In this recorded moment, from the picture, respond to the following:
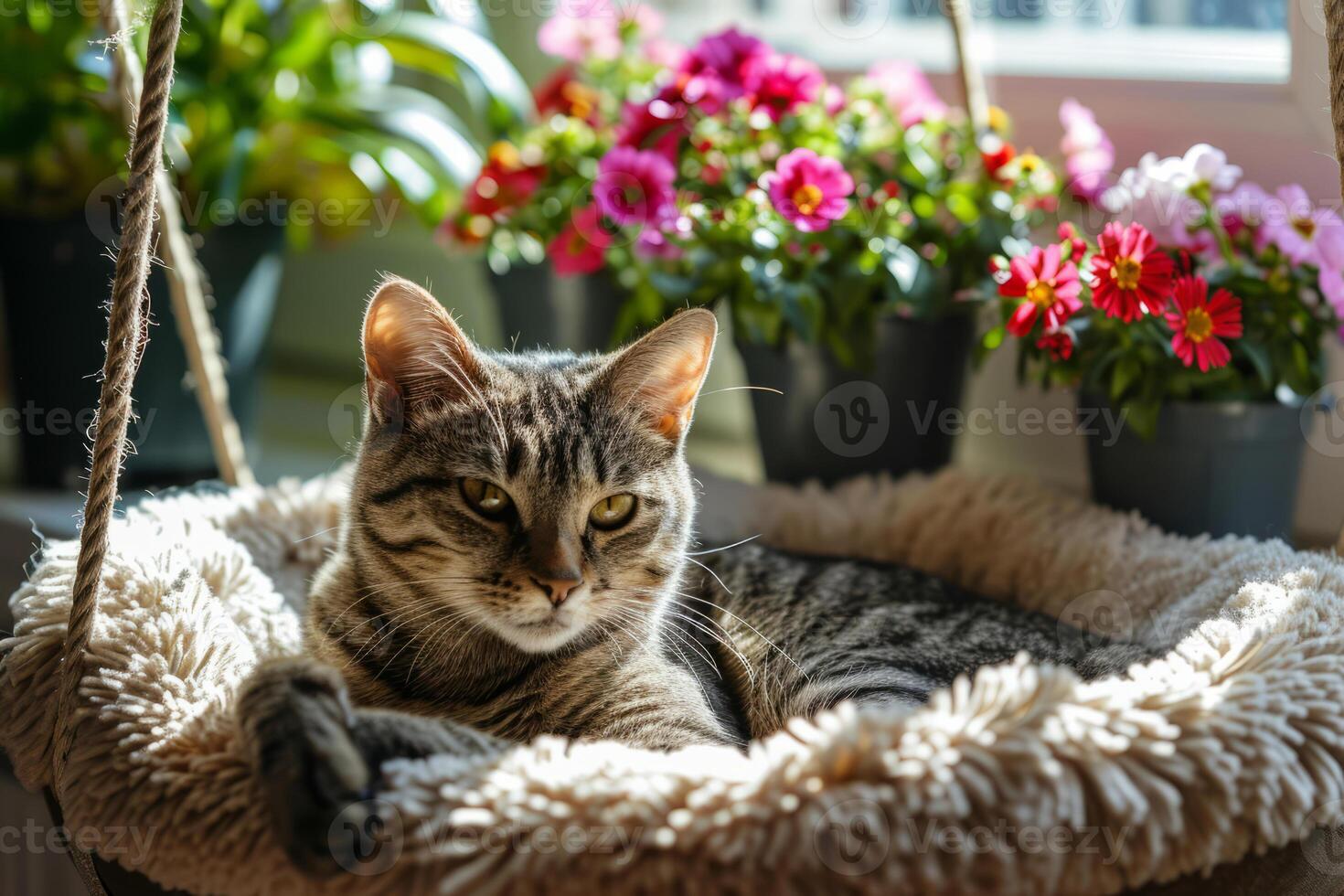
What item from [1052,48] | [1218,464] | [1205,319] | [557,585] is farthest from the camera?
[1052,48]

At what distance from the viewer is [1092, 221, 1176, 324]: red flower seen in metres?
1.12

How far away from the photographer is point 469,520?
3.16 feet

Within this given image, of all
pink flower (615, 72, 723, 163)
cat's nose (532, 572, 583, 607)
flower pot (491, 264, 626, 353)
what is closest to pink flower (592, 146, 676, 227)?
pink flower (615, 72, 723, 163)

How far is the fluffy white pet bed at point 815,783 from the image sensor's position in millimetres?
695

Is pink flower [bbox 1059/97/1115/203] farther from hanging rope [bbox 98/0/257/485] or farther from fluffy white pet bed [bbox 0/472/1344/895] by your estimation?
hanging rope [bbox 98/0/257/485]

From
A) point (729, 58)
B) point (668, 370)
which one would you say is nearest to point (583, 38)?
point (729, 58)

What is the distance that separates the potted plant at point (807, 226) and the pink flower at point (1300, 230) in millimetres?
301

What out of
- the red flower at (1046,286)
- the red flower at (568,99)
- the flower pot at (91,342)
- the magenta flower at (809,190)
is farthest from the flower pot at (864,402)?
the flower pot at (91,342)

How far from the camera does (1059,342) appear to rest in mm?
1196

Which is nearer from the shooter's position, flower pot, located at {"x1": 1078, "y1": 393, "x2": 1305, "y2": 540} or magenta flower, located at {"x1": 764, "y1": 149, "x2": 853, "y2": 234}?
flower pot, located at {"x1": 1078, "y1": 393, "x2": 1305, "y2": 540}

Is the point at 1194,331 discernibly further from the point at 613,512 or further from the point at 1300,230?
the point at 613,512

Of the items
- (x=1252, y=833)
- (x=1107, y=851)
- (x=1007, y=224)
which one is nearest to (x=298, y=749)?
(x=1107, y=851)

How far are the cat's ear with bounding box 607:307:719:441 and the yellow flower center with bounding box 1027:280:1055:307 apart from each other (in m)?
0.34

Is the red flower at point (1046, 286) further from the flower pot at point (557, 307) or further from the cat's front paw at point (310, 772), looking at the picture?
the cat's front paw at point (310, 772)
